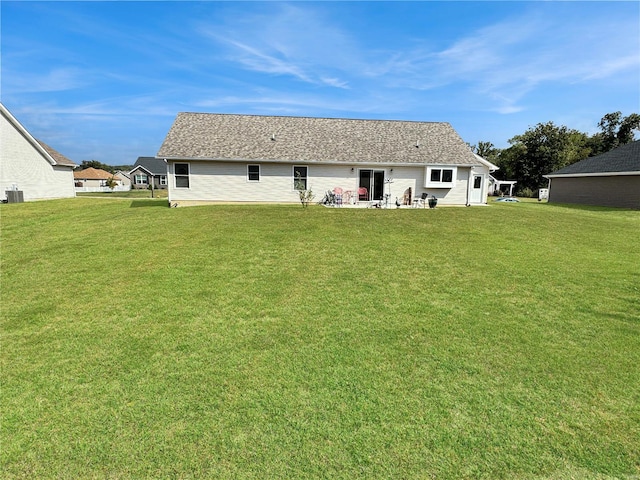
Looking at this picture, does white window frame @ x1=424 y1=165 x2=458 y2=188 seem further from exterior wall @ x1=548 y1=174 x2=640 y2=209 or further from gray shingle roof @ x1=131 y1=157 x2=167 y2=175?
gray shingle roof @ x1=131 y1=157 x2=167 y2=175

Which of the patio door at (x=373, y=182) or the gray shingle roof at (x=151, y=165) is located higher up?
the gray shingle roof at (x=151, y=165)

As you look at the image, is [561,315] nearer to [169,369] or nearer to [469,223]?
[169,369]

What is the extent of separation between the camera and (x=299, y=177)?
19891mm

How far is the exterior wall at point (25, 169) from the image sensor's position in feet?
75.7

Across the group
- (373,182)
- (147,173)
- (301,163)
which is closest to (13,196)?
(301,163)

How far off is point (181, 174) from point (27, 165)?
1470cm

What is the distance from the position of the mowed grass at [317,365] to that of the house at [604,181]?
2060 centimetres

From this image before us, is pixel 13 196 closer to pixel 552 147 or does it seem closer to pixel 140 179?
pixel 140 179

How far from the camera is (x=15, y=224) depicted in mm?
13156

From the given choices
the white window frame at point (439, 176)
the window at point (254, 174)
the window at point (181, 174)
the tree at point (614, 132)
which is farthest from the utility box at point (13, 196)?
the tree at point (614, 132)

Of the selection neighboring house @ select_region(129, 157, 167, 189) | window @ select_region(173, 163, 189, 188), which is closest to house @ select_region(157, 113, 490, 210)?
window @ select_region(173, 163, 189, 188)

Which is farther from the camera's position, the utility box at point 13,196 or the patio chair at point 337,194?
the utility box at point 13,196

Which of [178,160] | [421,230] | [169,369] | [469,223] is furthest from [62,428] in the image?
[178,160]

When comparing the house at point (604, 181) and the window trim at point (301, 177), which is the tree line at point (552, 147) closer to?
the house at point (604, 181)
